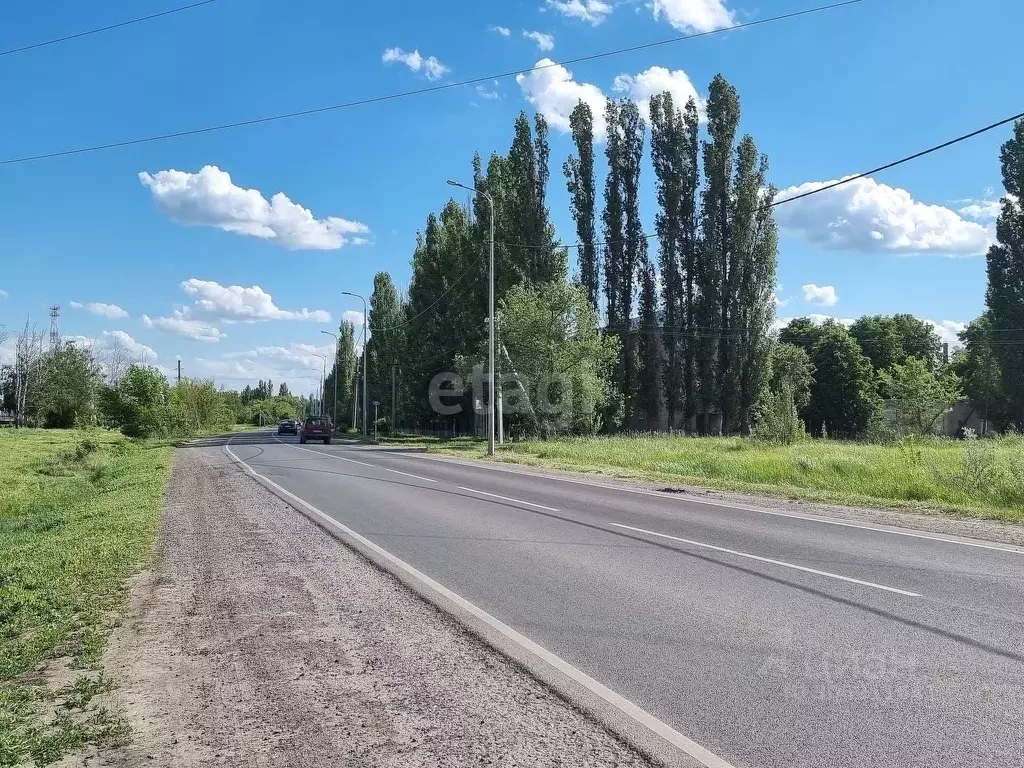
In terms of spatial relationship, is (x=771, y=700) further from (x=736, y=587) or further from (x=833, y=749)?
(x=736, y=587)

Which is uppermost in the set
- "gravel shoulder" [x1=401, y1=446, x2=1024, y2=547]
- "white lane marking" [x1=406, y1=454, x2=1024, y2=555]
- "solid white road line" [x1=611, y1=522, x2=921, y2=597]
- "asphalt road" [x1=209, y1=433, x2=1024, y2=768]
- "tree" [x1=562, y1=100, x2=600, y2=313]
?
"tree" [x1=562, y1=100, x2=600, y2=313]

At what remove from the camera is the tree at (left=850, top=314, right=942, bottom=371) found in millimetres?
74562

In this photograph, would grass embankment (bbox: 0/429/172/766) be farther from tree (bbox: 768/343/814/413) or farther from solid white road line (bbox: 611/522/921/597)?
tree (bbox: 768/343/814/413)

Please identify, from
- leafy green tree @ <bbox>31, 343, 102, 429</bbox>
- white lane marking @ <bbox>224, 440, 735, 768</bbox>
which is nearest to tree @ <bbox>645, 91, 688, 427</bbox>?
white lane marking @ <bbox>224, 440, 735, 768</bbox>

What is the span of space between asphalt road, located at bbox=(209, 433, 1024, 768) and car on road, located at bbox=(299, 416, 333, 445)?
38.9 meters

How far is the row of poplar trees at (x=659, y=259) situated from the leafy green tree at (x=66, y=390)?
1799 inches

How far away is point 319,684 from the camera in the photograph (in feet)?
15.0

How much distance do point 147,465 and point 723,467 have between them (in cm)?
1917

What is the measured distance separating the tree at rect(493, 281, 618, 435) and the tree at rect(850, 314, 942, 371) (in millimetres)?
43868

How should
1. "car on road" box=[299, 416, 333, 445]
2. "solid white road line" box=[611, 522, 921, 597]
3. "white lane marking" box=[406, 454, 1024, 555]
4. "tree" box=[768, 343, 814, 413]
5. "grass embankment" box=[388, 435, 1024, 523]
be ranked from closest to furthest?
"solid white road line" box=[611, 522, 921, 597]
"white lane marking" box=[406, 454, 1024, 555]
"grass embankment" box=[388, 435, 1024, 523]
"car on road" box=[299, 416, 333, 445]
"tree" box=[768, 343, 814, 413]

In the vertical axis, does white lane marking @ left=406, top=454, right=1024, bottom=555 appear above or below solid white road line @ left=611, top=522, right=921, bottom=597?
below

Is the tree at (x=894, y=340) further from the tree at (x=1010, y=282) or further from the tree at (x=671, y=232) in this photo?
the tree at (x=671, y=232)

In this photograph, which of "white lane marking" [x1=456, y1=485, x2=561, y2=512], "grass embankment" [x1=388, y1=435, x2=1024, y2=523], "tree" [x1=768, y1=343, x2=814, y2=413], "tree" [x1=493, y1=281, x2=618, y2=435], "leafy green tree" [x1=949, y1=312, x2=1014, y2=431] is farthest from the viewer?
"tree" [x1=768, y1=343, x2=814, y2=413]

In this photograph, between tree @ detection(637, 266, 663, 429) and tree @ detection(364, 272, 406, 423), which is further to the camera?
tree @ detection(364, 272, 406, 423)
